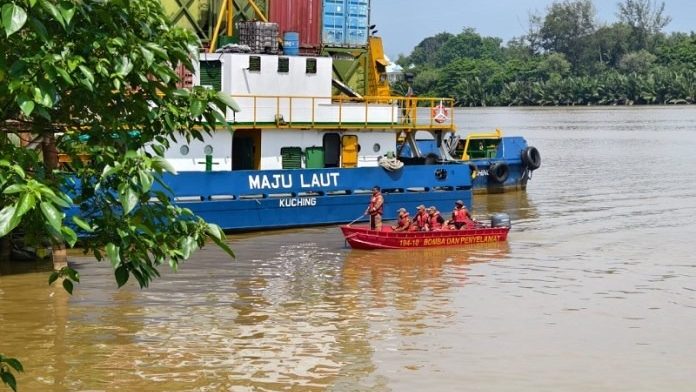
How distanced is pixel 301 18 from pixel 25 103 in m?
23.7

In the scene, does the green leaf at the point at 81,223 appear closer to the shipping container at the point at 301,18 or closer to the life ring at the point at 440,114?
the shipping container at the point at 301,18

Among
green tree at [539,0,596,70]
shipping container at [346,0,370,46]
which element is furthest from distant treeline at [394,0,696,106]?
shipping container at [346,0,370,46]

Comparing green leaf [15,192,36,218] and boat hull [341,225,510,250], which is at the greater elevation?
green leaf [15,192,36,218]

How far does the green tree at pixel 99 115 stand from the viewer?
5.24 m

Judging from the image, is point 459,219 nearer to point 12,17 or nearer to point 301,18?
point 301,18

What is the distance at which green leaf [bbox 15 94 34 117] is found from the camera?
521 centimetres

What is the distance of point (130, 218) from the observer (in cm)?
617

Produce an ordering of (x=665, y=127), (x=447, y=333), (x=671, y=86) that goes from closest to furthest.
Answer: (x=447, y=333) < (x=665, y=127) < (x=671, y=86)

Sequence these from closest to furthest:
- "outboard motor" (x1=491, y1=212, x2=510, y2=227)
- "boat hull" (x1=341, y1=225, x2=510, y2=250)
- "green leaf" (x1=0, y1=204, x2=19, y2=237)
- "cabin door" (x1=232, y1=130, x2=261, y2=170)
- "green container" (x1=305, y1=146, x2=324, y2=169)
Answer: "green leaf" (x1=0, y1=204, x2=19, y2=237), "boat hull" (x1=341, y1=225, x2=510, y2=250), "outboard motor" (x1=491, y1=212, x2=510, y2=227), "cabin door" (x1=232, y1=130, x2=261, y2=170), "green container" (x1=305, y1=146, x2=324, y2=169)

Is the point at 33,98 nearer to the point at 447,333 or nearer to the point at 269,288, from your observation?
the point at 447,333

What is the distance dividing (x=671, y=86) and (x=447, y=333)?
359 feet

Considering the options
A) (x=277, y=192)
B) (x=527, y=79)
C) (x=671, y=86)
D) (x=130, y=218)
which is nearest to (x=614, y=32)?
(x=527, y=79)

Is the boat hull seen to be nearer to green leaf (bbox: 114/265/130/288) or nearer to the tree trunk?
the tree trunk

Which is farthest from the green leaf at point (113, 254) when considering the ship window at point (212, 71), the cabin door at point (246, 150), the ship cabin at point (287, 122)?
the cabin door at point (246, 150)
